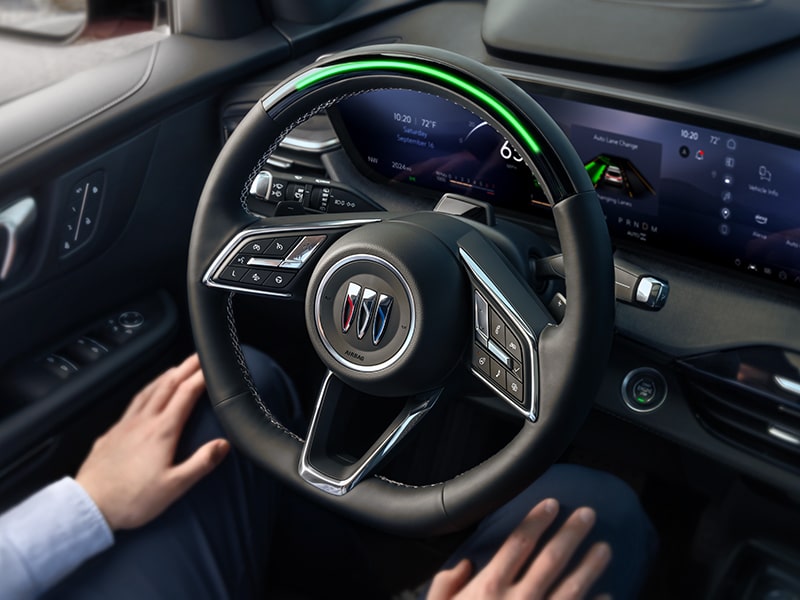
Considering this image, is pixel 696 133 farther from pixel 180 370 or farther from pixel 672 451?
pixel 180 370

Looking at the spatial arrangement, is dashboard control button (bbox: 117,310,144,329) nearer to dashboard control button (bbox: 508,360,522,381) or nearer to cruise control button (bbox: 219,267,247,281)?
cruise control button (bbox: 219,267,247,281)

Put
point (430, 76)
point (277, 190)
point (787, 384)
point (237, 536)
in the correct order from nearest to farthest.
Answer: point (430, 76)
point (787, 384)
point (237, 536)
point (277, 190)

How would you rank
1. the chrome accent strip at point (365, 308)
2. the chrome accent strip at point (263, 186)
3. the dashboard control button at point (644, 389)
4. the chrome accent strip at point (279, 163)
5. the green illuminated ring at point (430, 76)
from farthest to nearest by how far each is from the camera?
1. the chrome accent strip at point (279, 163)
2. the chrome accent strip at point (263, 186)
3. the dashboard control button at point (644, 389)
4. the chrome accent strip at point (365, 308)
5. the green illuminated ring at point (430, 76)

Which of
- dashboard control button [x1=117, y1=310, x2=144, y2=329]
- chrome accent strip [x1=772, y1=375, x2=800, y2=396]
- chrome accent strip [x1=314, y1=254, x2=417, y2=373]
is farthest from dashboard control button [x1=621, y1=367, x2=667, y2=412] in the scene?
dashboard control button [x1=117, y1=310, x2=144, y2=329]

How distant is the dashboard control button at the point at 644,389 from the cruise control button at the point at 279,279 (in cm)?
47

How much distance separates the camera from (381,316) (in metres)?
0.89

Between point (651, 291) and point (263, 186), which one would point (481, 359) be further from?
point (263, 186)

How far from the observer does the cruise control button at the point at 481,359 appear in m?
0.88

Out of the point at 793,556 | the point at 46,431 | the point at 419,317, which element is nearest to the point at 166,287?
the point at 46,431

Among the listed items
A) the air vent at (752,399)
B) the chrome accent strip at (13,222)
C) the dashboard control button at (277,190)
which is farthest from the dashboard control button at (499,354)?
the chrome accent strip at (13,222)

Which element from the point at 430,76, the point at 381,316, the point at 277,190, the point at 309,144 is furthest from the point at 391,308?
the point at 309,144

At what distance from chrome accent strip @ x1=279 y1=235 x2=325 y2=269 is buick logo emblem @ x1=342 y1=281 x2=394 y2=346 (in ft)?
0.29

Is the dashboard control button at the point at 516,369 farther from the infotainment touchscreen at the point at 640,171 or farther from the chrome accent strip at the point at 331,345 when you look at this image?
the infotainment touchscreen at the point at 640,171

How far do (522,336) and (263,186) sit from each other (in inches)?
22.7
